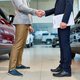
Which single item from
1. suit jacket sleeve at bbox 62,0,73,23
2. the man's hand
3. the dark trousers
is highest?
suit jacket sleeve at bbox 62,0,73,23

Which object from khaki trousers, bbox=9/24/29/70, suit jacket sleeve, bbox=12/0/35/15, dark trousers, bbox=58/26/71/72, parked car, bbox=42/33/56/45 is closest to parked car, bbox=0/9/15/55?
khaki trousers, bbox=9/24/29/70

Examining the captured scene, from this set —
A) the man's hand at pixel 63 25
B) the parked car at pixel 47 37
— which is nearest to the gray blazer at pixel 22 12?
the man's hand at pixel 63 25

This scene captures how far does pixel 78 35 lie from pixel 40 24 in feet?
66.1

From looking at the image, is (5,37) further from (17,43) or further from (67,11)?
(67,11)

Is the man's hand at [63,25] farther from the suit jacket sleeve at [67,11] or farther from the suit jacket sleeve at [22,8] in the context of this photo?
the suit jacket sleeve at [22,8]

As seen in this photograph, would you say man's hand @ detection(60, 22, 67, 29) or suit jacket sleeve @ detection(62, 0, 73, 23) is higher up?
suit jacket sleeve @ detection(62, 0, 73, 23)

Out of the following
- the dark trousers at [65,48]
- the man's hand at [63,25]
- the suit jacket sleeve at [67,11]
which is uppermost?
the suit jacket sleeve at [67,11]

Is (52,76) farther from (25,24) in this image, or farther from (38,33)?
(38,33)

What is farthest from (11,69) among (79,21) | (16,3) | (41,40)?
(41,40)

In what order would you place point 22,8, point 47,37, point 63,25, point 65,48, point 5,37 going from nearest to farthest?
1. point 63,25
2. point 65,48
3. point 22,8
4. point 5,37
5. point 47,37

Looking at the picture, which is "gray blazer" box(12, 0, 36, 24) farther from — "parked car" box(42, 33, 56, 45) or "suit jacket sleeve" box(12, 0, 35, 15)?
"parked car" box(42, 33, 56, 45)

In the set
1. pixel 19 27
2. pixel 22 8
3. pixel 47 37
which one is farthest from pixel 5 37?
pixel 47 37

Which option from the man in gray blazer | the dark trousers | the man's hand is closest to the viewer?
the man's hand

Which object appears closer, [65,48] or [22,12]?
[65,48]
